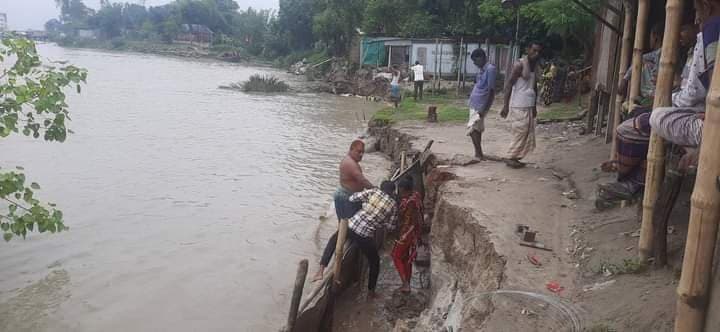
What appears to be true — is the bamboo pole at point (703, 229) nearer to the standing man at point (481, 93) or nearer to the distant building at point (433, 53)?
the standing man at point (481, 93)

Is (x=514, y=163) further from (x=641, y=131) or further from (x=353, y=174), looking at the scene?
(x=641, y=131)

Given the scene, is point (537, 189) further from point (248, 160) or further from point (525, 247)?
point (248, 160)

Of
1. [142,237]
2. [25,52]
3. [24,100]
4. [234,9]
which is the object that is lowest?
[142,237]

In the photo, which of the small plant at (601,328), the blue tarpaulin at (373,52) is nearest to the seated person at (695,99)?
the small plant at (601,328)

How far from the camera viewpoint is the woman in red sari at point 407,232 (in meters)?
6.24

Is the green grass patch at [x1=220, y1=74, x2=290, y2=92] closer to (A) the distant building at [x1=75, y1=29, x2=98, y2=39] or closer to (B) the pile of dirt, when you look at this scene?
(B) the pile of dirt

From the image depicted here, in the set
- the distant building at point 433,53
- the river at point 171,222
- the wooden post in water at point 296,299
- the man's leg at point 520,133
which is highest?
the distant building at point 433,53

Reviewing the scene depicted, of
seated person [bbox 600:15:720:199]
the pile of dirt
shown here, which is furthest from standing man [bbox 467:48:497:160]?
the pile of dirt

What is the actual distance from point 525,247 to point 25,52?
5.04m

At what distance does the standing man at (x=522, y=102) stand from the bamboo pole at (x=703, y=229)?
15.2 ft

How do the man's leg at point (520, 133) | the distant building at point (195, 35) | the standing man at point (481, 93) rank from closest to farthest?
1. the man's leg at point (520, 133)
2. the standing man at point (481, 93)
3. the distant building at point (195, 35)

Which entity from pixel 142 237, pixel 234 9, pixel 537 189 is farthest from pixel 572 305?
pixel 234 9

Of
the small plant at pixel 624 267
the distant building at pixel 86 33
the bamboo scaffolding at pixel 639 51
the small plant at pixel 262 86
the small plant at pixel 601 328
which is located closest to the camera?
the small plant at pixel 601 328

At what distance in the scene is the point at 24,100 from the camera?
5398 millimetres
